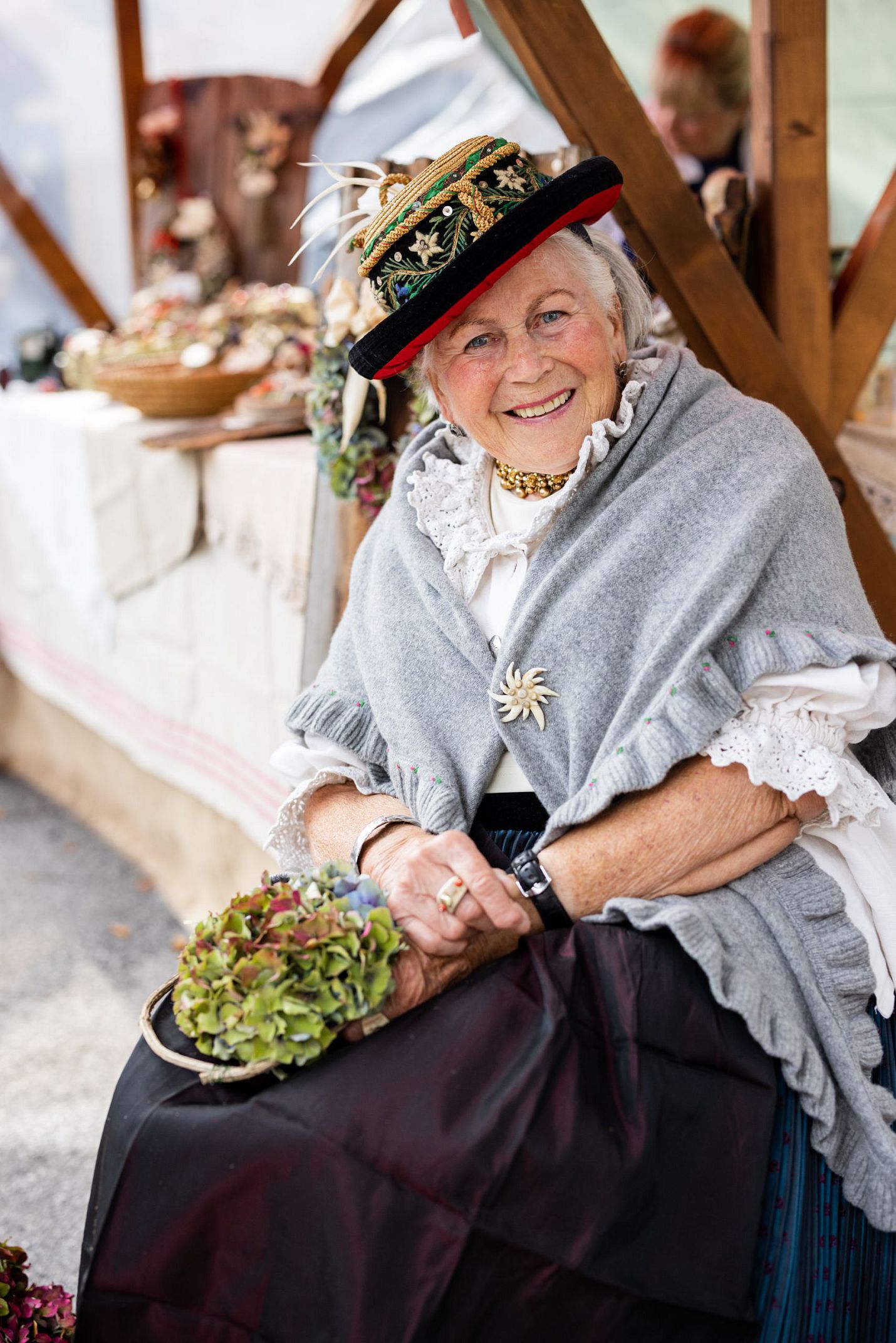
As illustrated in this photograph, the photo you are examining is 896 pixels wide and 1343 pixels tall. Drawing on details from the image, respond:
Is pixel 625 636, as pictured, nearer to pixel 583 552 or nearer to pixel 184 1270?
pixel 583 552

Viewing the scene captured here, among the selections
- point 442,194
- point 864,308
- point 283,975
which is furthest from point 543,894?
point 864,308

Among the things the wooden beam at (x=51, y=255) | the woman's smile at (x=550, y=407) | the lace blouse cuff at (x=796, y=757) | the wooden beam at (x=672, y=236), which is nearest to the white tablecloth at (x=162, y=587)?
the wooden beam at (x=672, y=236)

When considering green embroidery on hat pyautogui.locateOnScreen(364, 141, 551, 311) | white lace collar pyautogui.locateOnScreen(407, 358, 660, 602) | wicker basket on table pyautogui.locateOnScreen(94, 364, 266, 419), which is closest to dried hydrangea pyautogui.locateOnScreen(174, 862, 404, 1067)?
white lace collar pyautogui.locateOnScreen(407, 358, 660, 602)

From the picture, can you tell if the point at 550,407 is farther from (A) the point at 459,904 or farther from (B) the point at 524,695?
(A) the point at 459,904

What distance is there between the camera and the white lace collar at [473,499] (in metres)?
1.53

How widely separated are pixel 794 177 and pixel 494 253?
2.77 ft

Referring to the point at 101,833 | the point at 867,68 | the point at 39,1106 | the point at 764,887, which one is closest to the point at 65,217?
the point at 101,833

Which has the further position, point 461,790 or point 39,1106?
point 39,1106

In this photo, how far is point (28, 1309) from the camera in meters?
1.36

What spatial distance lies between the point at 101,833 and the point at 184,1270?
Result: 2.91 metres

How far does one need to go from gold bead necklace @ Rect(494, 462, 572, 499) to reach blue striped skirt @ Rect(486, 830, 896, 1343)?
2.69 feet

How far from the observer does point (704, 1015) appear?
1.25 m

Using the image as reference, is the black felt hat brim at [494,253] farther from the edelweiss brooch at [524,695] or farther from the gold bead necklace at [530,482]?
the edelweiss brooch at [524,695]

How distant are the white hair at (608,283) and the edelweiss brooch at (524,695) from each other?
1.56 feet
